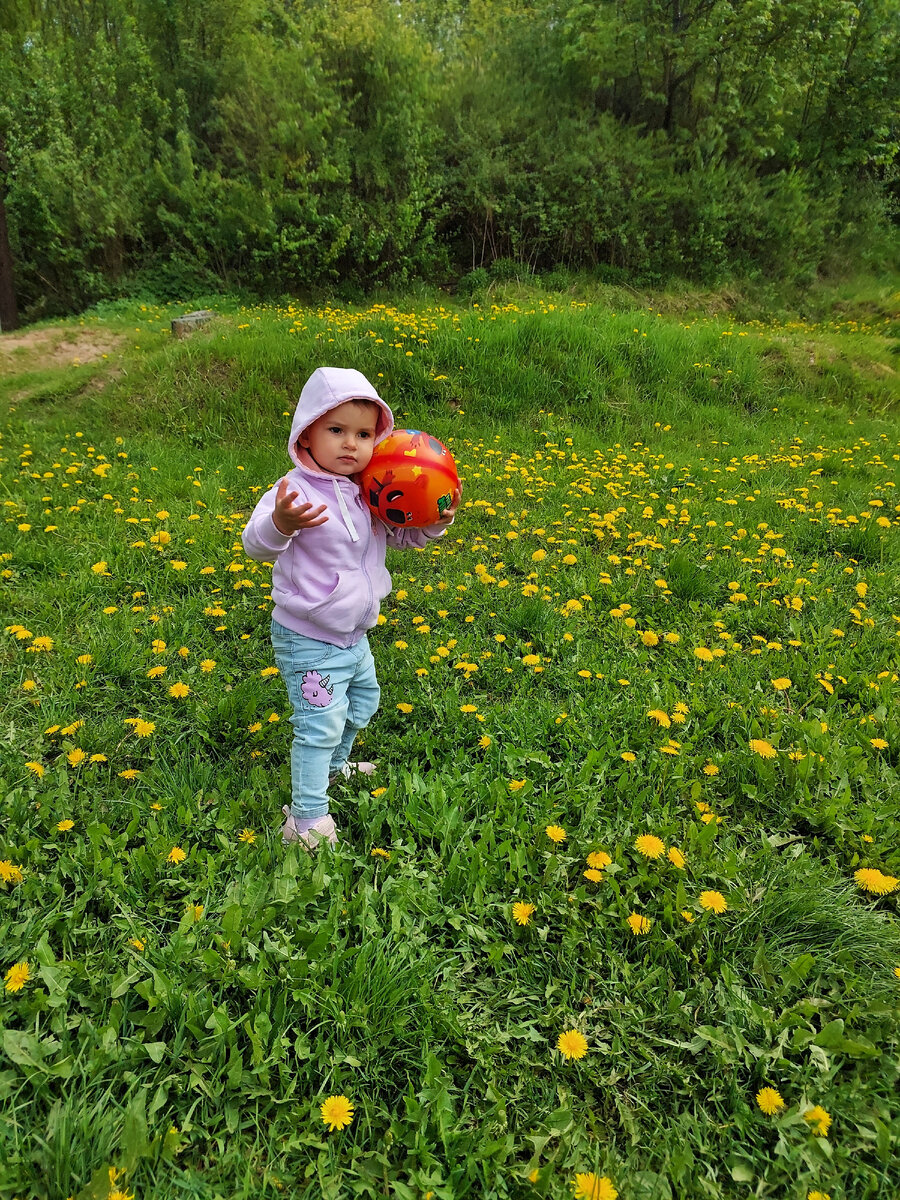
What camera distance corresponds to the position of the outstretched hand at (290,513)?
1.85 meters

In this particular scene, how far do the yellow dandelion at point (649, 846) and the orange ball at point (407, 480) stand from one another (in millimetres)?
1266

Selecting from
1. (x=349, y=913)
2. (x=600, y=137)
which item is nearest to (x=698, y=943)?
(x=349, y=913)

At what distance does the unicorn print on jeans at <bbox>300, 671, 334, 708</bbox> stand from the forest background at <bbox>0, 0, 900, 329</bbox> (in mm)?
10775

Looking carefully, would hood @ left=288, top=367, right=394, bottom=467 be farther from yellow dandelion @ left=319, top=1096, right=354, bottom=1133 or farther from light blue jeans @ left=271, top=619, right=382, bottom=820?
yellow dandelion @ left=319, top=1096, right=354, bottom=1133

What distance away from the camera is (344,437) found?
2.11 meters

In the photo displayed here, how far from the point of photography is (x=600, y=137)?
12.5m

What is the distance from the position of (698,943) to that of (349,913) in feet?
3.35

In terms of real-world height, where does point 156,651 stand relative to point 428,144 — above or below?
below

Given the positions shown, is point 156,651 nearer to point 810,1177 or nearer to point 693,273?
point 810,1177

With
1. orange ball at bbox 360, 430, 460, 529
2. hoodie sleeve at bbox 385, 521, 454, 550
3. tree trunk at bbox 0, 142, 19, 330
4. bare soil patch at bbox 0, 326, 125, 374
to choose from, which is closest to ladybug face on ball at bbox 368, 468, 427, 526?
orange ball at bbox 360, 430, 460, 529

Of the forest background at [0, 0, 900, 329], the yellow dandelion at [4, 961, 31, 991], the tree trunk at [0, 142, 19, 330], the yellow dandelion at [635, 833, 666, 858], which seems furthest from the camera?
the tree trunk at [0, 142, 19, 330]

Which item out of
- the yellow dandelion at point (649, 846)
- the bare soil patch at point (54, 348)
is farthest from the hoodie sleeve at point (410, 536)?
the bare soil patch at point (54, 348)

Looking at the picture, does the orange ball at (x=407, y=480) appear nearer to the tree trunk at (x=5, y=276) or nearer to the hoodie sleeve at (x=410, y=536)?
the hoodie sleeve at (x=410, y=536)

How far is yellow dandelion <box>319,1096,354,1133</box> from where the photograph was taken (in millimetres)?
1433
